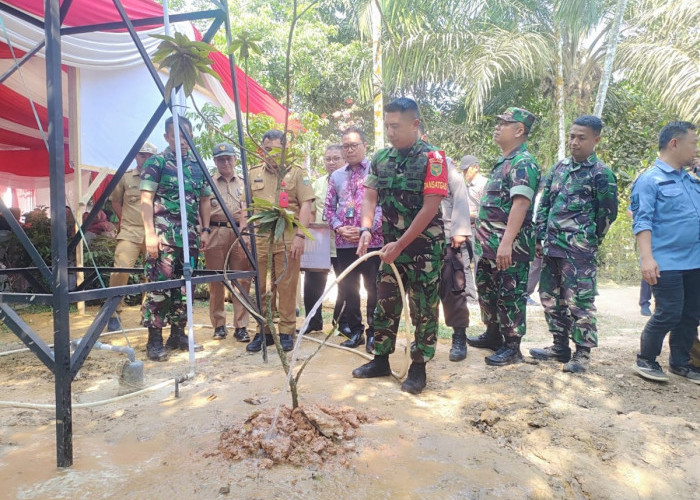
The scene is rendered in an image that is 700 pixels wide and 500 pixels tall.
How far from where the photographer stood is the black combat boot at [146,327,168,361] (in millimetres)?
3646

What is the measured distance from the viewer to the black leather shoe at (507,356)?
11.3 ft

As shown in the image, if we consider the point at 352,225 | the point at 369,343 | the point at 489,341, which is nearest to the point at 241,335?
the point at 369,343

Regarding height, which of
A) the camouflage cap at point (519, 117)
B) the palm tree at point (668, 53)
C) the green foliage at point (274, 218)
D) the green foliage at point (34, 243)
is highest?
the palm tree at point (668, 53)

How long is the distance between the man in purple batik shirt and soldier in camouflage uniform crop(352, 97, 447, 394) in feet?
2.71

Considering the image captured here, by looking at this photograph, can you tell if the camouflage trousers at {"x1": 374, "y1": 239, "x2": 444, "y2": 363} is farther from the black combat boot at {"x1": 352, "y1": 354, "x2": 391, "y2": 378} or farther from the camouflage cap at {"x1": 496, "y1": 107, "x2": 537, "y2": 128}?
the camouflage cap at {"x1": 496, "y1": 107, "x2": 537, "y2": 128}

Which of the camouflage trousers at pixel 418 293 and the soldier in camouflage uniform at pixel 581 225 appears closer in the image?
the camouflage trousers at pixel 418 293

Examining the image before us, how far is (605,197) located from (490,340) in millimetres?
1449

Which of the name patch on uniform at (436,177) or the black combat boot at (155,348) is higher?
the name patch on uniform at (436,177)

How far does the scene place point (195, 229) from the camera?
3.79m

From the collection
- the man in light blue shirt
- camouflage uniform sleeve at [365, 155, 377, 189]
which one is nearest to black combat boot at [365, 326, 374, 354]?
camouflage uniform sleeve at [365, 155, 377, 189]

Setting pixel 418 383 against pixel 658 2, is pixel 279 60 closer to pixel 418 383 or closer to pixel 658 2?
pixel 658 2

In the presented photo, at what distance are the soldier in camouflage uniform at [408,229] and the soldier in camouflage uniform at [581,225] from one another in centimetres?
102

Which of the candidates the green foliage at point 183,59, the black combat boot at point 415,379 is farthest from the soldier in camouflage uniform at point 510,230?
the green foliage at point 183,59

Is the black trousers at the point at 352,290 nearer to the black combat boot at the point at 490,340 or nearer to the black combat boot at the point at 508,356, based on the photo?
the black combat boot at the point at 490,340
